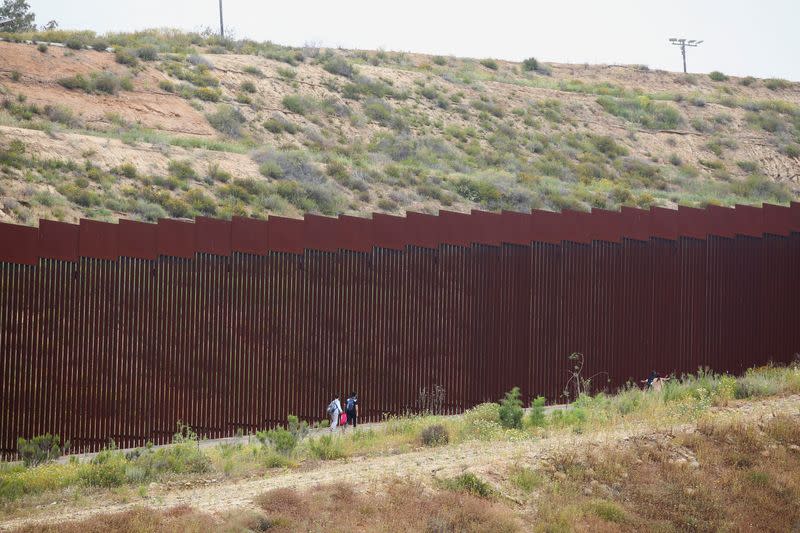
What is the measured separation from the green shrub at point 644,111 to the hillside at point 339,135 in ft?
0.54

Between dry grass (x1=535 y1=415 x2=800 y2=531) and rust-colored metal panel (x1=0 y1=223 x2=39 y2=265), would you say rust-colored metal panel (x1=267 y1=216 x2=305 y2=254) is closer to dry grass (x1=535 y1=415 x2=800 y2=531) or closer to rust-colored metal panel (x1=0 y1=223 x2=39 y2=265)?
rust-colored metal panel (x1=0 y1=223 x2=39 y2=265)

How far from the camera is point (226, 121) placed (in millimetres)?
41188

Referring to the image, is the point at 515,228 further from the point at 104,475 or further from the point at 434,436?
the point at 104,475

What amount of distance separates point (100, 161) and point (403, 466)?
73.7 feet

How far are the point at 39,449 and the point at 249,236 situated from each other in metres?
4.47

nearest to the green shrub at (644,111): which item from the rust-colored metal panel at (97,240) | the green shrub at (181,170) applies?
the green shrub at (181,170)

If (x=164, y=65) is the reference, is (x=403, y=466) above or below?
below

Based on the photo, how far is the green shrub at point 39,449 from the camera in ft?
Answer: 44.9

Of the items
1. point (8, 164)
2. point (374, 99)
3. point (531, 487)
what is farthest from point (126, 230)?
point (374, 99)

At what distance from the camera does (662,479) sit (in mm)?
11500

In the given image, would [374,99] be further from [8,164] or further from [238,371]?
[238,371]

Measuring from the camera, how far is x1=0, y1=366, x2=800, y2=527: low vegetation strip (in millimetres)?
10797

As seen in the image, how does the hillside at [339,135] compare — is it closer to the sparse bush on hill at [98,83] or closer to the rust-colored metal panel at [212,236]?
the sparse bush on hill at [98,83]

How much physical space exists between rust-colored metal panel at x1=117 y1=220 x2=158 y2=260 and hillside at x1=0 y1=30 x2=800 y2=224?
11441 mm
